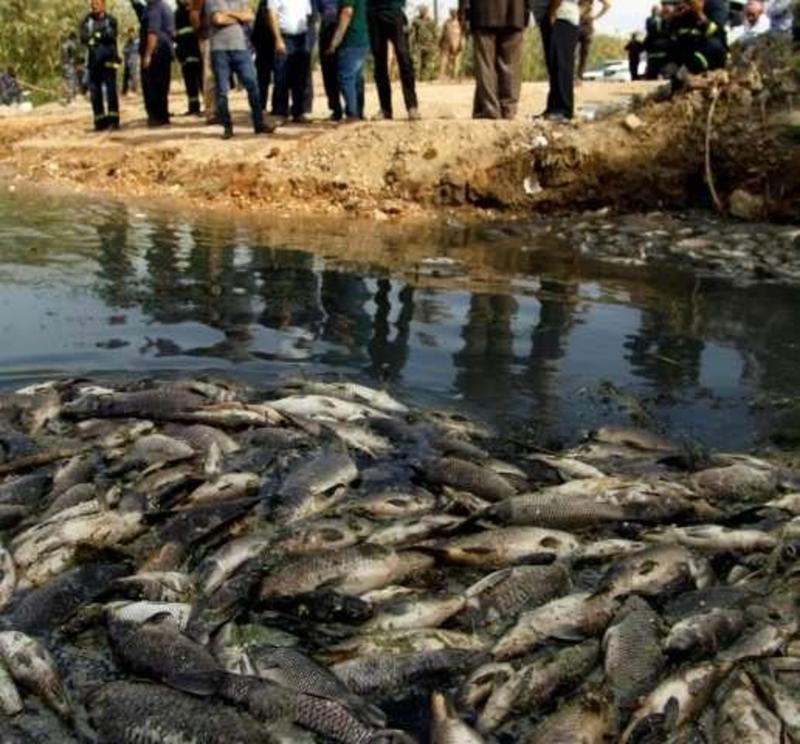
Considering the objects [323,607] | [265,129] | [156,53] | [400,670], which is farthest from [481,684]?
[156,53]

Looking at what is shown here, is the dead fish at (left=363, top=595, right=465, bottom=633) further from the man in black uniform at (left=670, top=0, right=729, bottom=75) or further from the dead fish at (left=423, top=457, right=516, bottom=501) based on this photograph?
the man in black uniform at (left=670, top=0, right=729, bottom=75)

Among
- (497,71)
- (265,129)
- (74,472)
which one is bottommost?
(74,472)

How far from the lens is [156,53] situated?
1881 centimetres

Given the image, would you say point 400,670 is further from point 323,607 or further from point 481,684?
point 323,607

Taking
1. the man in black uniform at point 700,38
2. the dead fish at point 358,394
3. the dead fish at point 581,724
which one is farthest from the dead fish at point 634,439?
the man in black uniform at point 700,38

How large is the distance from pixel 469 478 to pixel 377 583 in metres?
1.15

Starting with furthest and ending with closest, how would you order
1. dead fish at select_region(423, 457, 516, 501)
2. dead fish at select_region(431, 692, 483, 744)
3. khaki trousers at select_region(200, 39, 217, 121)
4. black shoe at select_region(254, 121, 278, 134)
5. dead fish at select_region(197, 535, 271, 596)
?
khaki trousers at select_region(200, 39, 217, 121) < black shoe at select_region(254, 121, 278, 134) < dead fish at select_region(423, 457, 516, 501) < dead fish at select_region(197, 535, 271, 596) < dead fish at select_region(431, 692, 483, 744)

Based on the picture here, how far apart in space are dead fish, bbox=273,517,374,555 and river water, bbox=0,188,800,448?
7.45ft

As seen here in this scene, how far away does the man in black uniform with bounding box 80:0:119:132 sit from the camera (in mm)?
18750

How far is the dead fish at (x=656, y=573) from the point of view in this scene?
4.75 m

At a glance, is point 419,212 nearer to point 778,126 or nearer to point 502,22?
point 502,22

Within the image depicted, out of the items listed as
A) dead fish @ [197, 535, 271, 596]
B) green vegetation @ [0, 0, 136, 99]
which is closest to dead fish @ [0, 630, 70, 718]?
dead fish @ [197, 535, 271, 596]

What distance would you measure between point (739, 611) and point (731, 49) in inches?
554

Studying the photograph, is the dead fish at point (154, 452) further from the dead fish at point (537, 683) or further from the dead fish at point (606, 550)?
Result: the dead fish at point (537, 683)
